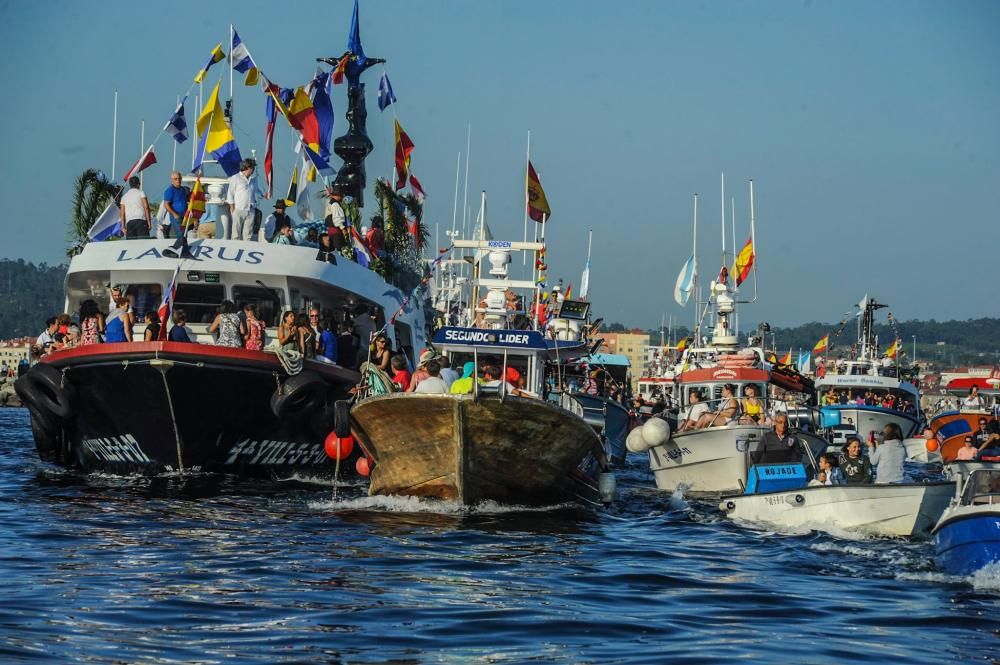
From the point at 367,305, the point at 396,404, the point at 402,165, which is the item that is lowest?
the point at 396,404

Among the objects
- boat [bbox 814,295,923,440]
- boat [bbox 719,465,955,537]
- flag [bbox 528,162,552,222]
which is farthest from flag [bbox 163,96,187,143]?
boat [bbox 814,295,923,440]

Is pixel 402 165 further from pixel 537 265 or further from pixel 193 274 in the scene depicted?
pixel 193 274

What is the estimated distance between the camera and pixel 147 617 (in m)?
11.0

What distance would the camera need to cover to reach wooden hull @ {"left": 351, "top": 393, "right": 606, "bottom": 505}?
59.3 ft

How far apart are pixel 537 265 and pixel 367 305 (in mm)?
3370

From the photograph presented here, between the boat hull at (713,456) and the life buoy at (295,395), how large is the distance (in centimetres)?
707

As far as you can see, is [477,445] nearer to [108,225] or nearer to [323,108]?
[108,225]

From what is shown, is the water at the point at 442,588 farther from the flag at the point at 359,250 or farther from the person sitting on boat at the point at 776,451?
the flag at the point at 359,250

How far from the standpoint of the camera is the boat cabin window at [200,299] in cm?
2352

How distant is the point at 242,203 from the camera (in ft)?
79.8

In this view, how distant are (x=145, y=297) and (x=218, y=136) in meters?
3.02

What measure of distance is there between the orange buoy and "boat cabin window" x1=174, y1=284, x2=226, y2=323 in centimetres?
378

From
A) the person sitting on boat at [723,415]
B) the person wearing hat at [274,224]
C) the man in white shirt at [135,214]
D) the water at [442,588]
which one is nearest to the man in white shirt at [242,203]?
the person wearing hat at [274,224]

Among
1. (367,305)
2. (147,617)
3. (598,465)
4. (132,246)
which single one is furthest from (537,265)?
(147,617)
